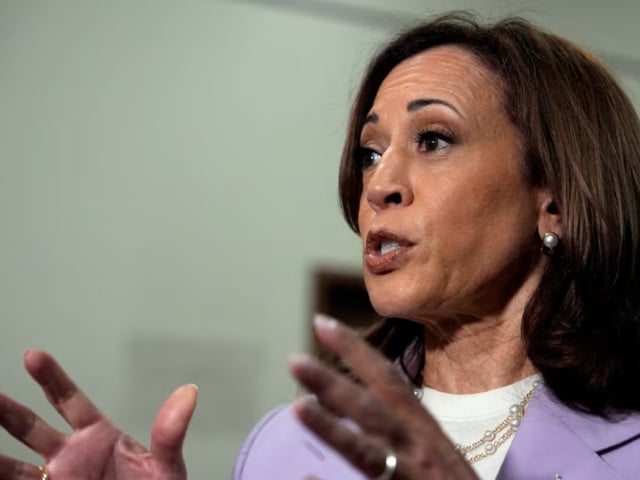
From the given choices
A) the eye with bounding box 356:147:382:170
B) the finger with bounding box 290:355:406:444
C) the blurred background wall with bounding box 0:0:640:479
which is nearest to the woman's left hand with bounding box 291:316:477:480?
the finger with bounding box 290:355:406:444

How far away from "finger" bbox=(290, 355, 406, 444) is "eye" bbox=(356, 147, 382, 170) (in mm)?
776

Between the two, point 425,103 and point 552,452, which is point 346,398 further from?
point 425,103

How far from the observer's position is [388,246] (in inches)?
52.6

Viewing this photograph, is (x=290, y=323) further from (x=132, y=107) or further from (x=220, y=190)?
(x=132, y=107)

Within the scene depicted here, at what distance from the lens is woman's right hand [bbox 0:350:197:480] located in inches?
40.5

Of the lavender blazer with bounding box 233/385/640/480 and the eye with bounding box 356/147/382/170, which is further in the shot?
the eye with bounding box 356/147/382/170

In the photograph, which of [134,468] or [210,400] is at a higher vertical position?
[134,468]

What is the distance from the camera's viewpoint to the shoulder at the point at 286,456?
133 centimetres

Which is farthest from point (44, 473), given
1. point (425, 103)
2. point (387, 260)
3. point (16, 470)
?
point (425, 103)

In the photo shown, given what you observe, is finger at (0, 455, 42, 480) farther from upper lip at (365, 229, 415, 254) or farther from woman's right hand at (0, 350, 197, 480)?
upper lip at (365, 229, 415, 254)

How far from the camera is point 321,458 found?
53.1 inches

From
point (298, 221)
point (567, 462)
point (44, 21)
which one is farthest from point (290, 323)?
point (567, 462)

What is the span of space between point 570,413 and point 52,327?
151 centimetres

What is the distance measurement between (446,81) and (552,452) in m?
0.57
